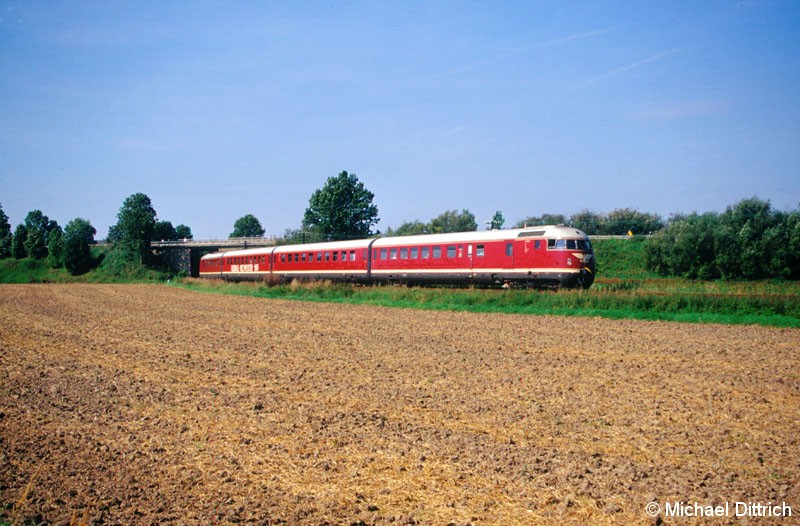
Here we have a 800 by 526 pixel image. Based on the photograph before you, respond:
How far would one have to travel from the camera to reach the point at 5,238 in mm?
106938

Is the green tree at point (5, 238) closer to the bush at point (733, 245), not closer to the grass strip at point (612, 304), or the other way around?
the grass strip at point (612, 304)

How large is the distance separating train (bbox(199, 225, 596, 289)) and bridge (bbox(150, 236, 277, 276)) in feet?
153

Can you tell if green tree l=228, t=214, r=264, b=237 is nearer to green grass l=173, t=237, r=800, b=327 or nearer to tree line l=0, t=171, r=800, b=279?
tree line l=0, t=171, r=800, b=279

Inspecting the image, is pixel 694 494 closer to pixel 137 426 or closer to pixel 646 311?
pixel 137 426

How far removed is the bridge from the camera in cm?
8681

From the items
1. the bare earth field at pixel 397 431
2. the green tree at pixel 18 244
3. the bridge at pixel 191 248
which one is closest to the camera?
the bare earth field at pixel 397 431

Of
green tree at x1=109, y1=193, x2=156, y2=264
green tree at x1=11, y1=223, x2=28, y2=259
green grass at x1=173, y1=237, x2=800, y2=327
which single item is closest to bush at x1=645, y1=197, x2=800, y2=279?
green grass at x1=173, y1=237, x2=800, y2=327

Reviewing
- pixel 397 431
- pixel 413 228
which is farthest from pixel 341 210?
pixel 397 431

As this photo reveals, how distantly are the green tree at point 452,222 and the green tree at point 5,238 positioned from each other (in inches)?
3110

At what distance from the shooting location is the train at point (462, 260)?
26062 mm

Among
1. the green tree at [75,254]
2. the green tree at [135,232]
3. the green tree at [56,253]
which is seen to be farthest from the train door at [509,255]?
the green tree at [56,253]

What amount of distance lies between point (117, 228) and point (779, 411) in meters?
107

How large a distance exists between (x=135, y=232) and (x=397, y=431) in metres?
93.5

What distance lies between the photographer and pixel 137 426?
7688 millimetres
